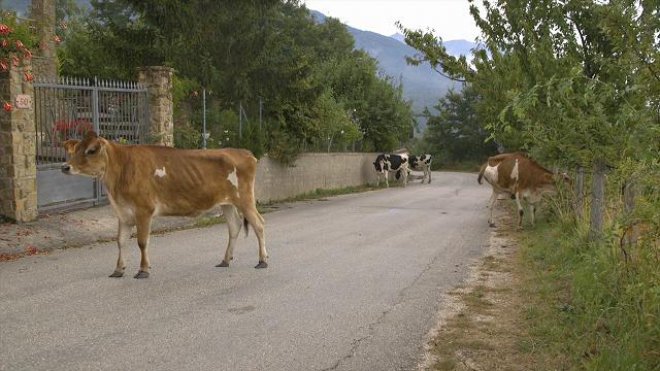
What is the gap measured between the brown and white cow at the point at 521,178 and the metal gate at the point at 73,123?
28.3ft

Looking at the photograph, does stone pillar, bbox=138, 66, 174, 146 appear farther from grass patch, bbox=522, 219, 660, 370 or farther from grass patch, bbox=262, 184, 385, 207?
grass patch, bbox=522, 219, 660, 370

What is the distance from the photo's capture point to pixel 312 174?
25250mm

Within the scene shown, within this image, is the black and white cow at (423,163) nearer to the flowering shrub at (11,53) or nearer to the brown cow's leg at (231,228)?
the flowering shrub at (11,53)

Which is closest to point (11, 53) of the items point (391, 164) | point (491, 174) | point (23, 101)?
point (23, 101)

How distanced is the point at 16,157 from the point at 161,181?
14.7 ft

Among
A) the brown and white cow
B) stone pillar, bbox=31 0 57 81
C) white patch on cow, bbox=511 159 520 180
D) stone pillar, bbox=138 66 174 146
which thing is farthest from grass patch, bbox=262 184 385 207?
stone pillar, bbox=31 0 57 81

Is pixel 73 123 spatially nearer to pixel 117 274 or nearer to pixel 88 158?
pixel 88 158

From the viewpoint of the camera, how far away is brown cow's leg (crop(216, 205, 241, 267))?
866cm

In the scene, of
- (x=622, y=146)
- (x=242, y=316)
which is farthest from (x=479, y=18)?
(x=242, y=316)

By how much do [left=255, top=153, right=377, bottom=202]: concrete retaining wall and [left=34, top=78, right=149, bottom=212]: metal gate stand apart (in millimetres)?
5749

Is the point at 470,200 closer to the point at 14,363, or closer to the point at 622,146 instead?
the point at 622,146

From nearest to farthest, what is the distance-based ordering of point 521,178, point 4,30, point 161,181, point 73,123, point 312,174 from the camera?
point 161,181, point 4,30, point 73,123, point 521,178, point 312,174

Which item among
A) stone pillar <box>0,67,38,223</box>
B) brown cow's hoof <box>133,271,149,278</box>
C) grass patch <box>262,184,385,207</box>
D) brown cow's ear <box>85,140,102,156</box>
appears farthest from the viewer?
grass patch <box>262,184,385,207</box>

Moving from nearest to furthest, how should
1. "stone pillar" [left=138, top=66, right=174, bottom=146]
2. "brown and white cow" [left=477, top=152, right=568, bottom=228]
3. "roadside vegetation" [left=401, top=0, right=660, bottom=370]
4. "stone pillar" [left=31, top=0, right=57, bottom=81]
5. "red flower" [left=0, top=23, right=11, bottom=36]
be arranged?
"roadside vegetation" [left=401, top=0, right=660, bottom=370] → "red flower" [left=0, top=23, right=11, bottom=36] → "brown and white cow" [left=477, top=152, right=568, bottom=228] → "stone pillar" [left=138, top=66, right=174, bottom=146] → "stone pillar" [left=31, top=0, right=57, bottom=81]
